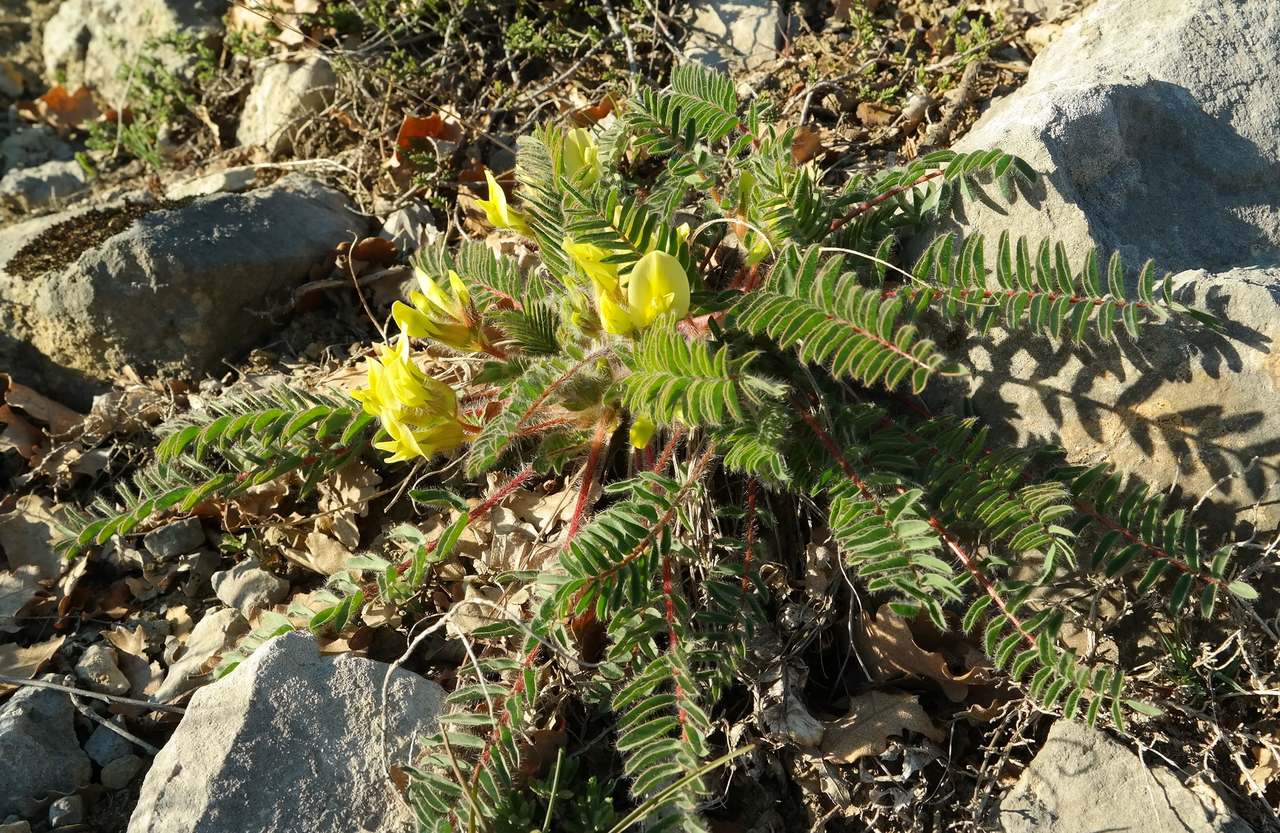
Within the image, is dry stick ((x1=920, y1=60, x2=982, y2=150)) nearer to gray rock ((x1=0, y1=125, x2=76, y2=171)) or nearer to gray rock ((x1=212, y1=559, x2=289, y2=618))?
gray rock ((x1=212, y1=559, x2=289, y2=618))

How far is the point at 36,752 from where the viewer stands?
271 centimetres

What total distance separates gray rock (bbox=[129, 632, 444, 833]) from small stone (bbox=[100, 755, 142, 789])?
0.38 metres

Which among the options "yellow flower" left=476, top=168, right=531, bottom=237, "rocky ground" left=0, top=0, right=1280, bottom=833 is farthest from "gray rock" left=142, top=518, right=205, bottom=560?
"yellow flower" left=476, top=168, right=531, bottom=237

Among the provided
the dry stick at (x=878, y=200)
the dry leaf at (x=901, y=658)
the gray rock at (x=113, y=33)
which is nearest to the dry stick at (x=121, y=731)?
the dry leaf at (x=901, y=658)

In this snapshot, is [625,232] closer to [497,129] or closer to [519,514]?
[519,514]

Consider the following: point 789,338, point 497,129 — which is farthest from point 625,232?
point 497,129

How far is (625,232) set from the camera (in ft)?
8.41

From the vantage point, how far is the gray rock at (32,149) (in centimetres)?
516

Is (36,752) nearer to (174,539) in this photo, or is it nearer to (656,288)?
(174,539)

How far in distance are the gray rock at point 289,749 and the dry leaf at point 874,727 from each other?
976mm

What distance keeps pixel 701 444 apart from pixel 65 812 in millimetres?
1870

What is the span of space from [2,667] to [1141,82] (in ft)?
12.0

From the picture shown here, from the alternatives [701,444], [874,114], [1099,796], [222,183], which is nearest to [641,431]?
[701,444]

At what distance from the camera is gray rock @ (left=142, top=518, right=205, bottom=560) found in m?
3.21
